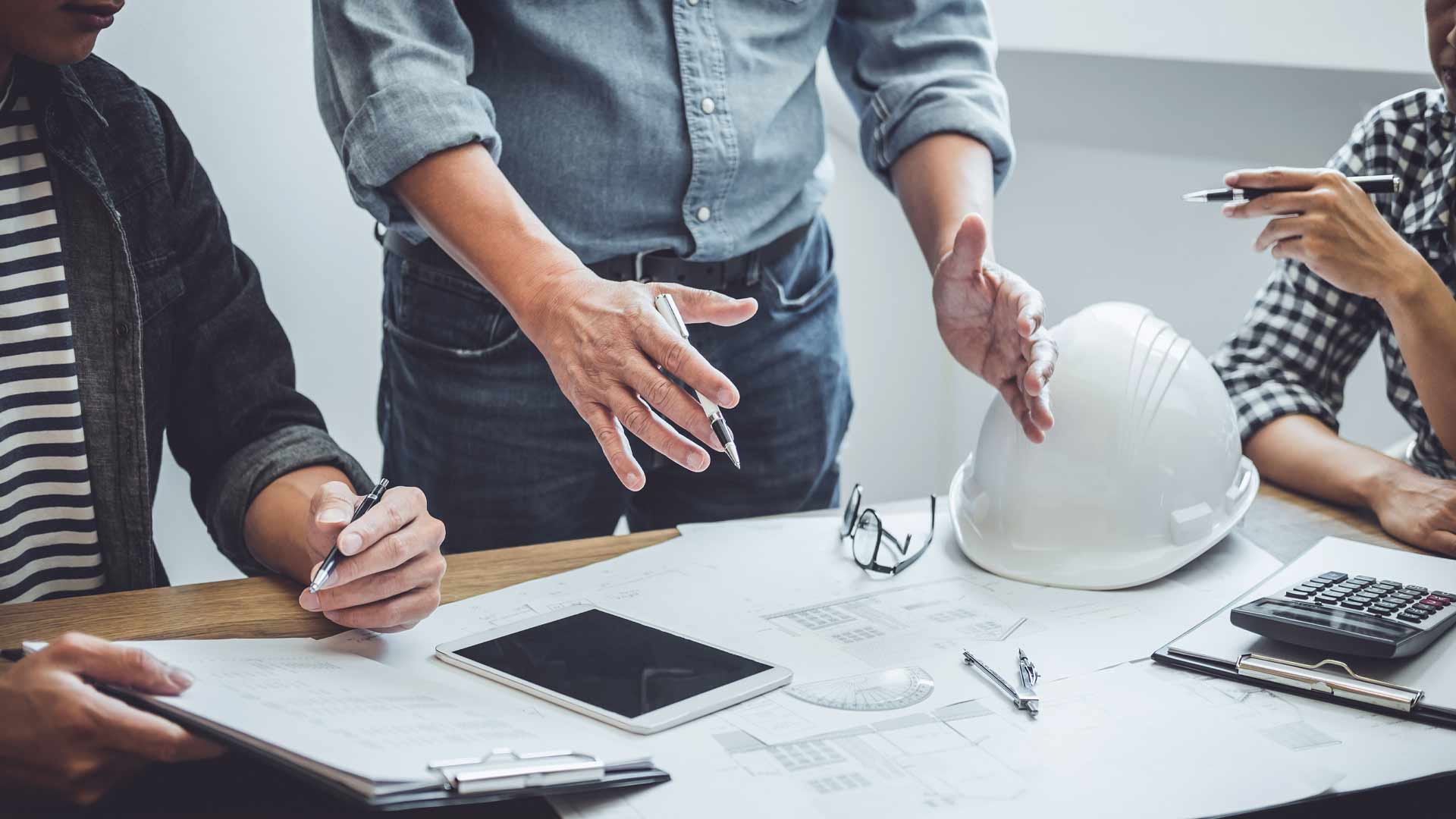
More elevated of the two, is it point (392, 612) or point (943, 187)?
point (943, 187)

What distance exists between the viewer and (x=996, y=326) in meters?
1.17

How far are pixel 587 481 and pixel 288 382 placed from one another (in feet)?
1.17

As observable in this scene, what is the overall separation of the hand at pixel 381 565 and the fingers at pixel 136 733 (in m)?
0.20

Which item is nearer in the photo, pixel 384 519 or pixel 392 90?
pixel 384 519

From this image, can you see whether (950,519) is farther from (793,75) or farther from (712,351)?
(793,75)

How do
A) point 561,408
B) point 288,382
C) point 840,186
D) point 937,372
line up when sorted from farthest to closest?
1. point 937,372
2. point 840,186
3. point 561,408
4. point 288,382

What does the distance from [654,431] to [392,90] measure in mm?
439

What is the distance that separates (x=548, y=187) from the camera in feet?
4.12

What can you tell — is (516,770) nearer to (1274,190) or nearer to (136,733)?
(136,733)

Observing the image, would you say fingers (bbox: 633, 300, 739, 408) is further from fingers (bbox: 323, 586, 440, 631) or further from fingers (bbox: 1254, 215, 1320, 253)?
fingers (bbox: 1254, 215, 1320, 253)

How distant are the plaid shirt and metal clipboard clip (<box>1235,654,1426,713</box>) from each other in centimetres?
57

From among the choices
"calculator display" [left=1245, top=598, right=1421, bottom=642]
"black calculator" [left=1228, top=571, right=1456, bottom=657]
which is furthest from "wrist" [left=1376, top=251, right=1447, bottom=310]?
"calculator display" [left=1245, top=598, right=1421, bottom=642]

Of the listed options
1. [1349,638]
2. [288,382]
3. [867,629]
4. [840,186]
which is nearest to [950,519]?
[867,629]

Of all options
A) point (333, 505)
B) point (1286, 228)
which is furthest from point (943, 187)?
point (333, 505)
